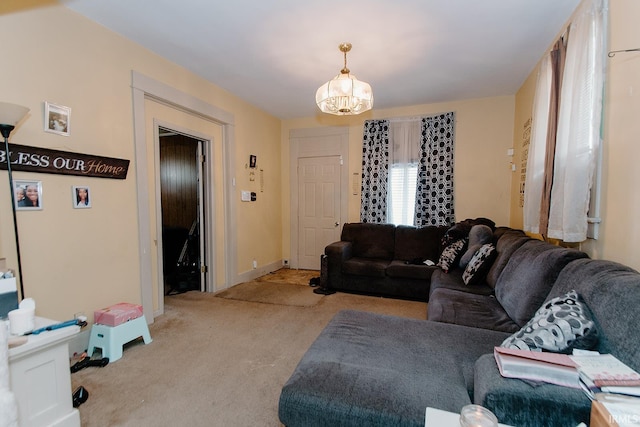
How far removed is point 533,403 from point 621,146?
1530 mm

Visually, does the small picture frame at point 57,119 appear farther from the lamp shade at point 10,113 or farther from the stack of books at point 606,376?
the stack of books at point 606,376

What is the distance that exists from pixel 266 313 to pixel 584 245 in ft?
9.23

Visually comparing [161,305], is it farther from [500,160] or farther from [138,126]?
[500,160]

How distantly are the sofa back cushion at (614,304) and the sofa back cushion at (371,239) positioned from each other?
2858 millimetres

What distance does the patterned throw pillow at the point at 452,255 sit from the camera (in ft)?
10.9

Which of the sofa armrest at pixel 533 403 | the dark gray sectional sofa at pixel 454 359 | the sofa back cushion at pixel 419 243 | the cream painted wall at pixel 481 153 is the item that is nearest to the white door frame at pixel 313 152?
the cream painted wall at pixel 481 153

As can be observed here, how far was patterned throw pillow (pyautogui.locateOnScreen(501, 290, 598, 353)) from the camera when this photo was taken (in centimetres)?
116

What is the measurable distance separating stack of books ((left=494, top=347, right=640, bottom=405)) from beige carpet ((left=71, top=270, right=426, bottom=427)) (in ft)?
4.08

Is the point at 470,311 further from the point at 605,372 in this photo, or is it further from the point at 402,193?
Result: the point at 402,193

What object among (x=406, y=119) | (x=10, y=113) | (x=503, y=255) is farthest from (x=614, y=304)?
(x=406, y=119)

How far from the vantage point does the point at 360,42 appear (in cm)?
267

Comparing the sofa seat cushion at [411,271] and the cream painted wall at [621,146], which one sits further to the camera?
the sofa seat cushion at [411,271]

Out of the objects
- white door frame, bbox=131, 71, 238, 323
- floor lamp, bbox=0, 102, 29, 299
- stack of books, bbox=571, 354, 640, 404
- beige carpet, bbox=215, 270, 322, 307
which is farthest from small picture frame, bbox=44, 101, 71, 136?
stack of books, bbox=571, 354, 640, 404

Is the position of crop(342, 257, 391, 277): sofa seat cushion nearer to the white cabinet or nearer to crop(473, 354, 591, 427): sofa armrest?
crop(473, 354, 591, 427): sofa armrest
